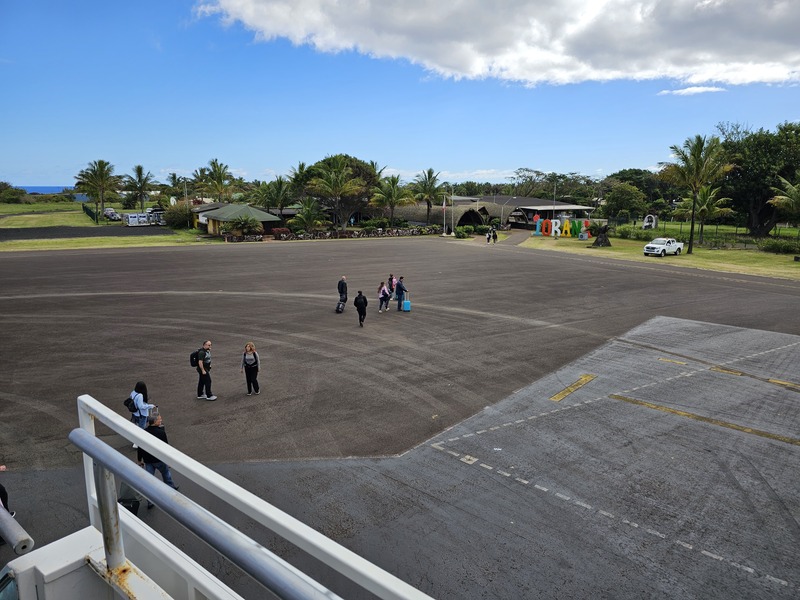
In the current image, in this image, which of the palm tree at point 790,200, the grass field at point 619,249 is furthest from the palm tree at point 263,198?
the palm tree at point 790,200

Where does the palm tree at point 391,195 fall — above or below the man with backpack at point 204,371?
above

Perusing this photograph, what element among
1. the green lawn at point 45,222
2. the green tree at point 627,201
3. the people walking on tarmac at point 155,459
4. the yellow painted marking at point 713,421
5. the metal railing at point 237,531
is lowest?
the yellow painted marking at point 713,421

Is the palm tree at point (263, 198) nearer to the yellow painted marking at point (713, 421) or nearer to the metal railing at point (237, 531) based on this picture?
the yellow painted marking at point (713, 421)

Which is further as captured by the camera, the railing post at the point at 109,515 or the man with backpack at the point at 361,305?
the man with backpack at the point at 361,305

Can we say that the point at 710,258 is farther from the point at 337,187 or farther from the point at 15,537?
the point at 15,537

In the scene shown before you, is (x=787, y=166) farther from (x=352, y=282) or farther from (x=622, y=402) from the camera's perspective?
(x=622, y=402)

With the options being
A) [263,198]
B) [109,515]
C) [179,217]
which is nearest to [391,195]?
[263,198]

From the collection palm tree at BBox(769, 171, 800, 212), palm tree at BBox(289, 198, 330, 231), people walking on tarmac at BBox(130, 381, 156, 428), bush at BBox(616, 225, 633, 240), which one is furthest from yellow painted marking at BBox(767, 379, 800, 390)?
palm tree at BBox(289, 198, 330, 231)

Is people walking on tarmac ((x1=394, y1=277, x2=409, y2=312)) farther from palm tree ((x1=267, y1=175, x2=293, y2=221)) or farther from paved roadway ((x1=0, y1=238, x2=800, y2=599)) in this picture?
palm tree ((x1=267, y1=175, x2=293, y2=221))

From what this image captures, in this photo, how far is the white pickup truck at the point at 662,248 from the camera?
4369 cm

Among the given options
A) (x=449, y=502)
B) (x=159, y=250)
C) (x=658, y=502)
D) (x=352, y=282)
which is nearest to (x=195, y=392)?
(x=449, y=502)

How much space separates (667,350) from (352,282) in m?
16.7

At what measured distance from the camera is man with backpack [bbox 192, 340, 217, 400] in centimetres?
1224

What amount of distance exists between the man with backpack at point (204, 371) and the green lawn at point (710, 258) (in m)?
34.5
